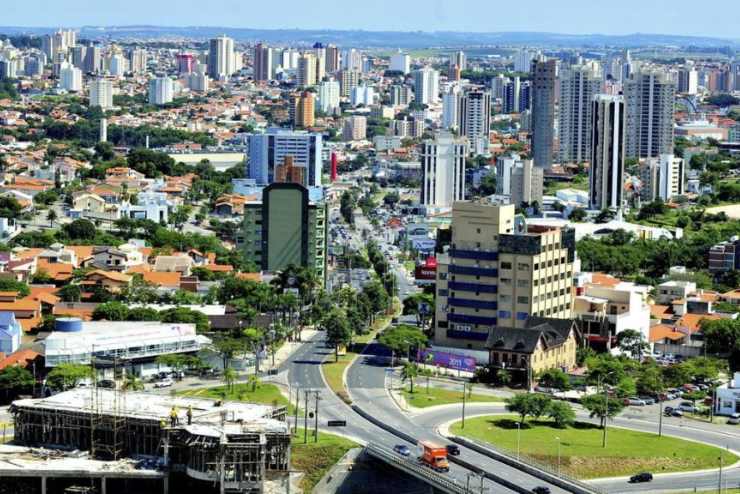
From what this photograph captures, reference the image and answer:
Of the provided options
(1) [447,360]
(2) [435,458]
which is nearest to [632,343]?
(1) [447,360]

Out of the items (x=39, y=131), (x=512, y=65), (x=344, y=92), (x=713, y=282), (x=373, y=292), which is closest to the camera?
(x=373, y=292)

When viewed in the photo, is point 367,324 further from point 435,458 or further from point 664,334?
point 435,458

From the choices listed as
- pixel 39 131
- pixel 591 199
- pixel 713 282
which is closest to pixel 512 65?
pixel 39 131

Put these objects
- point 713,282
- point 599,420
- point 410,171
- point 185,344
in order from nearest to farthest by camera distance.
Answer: point 599,420
point 185,344
point 713,282
point 410,171

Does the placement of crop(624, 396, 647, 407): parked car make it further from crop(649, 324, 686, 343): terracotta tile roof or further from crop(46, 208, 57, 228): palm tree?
crop(46, 208, 57, 228): palm tree

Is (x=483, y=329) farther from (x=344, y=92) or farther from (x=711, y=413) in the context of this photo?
(x=344, y=92)

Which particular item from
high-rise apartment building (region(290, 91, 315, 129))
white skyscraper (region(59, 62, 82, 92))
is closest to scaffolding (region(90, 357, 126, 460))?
high-rise apartment building (region(290, 91, 315, 129))
